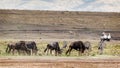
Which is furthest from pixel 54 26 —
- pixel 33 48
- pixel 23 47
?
pixel 23 47

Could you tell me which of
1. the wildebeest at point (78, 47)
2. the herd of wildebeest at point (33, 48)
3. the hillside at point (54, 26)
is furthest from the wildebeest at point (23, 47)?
the hillside at point (54, 26)

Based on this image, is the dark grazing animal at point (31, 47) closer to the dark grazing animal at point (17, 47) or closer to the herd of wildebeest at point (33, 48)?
the herd of wildebeest at point (33, 48)

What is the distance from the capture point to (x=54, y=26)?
3259 centimetres

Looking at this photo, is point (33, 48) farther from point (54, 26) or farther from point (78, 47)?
point (54, 26)

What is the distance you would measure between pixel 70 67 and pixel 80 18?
72.7ft

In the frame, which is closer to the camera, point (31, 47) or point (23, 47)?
point (23, 47)

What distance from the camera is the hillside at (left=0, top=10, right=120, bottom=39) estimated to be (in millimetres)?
29811

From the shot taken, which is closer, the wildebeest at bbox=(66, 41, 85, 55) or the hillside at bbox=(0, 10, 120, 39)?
the wildebeest at bbox=(66, 41, 85, 55)

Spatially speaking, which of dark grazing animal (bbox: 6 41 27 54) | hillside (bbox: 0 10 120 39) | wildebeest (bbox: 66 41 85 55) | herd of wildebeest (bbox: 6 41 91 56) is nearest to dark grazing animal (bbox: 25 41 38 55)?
herd of wildebeest (bbox: 6 41 91 56)

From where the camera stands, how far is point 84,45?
20.6m

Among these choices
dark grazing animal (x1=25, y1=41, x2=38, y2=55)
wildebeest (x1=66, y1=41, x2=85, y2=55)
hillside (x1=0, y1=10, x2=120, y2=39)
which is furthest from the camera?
hillside (x1=0, y1=10, x2=120, y2=39)

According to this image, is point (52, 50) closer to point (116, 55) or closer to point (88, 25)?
point (116, 55)

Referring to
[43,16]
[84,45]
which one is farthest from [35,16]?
[84,45]

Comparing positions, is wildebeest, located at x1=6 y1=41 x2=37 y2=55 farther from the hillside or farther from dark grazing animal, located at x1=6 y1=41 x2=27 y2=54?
the hillside
